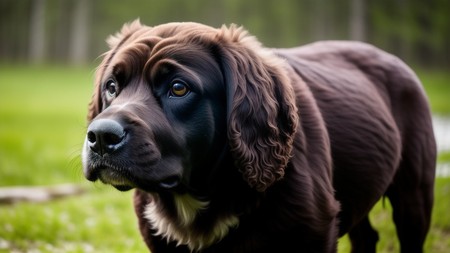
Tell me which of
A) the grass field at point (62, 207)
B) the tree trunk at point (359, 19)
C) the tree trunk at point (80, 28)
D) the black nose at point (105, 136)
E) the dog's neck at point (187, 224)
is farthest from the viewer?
the tree trunk at point (80, 28)

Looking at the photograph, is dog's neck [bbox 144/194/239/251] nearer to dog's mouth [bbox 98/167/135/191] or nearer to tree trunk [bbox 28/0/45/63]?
dog's mouth [bbox 98/167/135/191]

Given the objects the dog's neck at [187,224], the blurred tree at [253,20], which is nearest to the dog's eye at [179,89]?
the dog's neck at [187,224]

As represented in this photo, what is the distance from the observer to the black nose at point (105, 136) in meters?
3.33

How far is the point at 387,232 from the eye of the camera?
276 inches

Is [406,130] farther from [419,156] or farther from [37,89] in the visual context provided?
[37,89]

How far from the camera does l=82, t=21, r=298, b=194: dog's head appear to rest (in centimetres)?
351

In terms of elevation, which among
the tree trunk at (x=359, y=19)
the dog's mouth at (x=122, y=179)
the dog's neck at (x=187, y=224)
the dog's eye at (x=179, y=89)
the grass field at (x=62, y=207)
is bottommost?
the tree trunk at (x=359, y=19)

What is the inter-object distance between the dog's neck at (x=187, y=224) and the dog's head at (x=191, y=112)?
16 cm

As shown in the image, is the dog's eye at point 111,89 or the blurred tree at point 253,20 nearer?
the dog's eye at point 111,89

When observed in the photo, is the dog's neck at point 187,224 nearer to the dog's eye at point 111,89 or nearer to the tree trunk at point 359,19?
the dog's eye at point 111,89

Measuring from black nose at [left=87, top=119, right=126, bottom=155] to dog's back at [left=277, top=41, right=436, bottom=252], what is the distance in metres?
1.65

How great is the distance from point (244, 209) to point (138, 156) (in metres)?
0.75

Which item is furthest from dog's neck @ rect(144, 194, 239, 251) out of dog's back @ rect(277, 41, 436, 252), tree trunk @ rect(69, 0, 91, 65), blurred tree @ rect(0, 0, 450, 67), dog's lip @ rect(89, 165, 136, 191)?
tree trunk @ rect(69, 0, 91, 65)

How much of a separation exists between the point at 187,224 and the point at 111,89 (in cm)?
97
